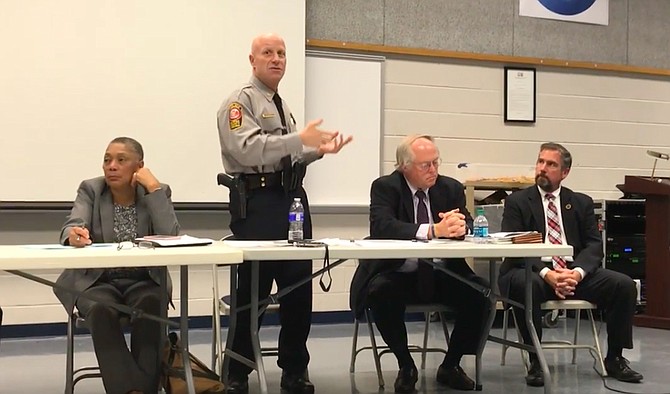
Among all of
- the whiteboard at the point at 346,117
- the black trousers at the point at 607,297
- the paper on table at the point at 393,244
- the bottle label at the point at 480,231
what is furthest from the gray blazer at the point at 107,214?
the whiteboard at the point at 346,117

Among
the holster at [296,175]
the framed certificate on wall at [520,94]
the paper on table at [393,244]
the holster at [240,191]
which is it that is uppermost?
the framed certificate on wall at [520,94]

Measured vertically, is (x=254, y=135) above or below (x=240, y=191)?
above

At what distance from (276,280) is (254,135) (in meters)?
0.63

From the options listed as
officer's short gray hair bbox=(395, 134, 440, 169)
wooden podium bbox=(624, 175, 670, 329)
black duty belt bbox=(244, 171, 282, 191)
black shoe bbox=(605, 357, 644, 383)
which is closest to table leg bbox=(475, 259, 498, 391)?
officer's short gray hair bbox=(395, 134, 440, 169)

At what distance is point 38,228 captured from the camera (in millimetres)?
4512

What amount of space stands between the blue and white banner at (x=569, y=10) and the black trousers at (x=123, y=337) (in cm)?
406

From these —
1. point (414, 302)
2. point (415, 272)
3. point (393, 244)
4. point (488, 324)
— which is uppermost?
point (393, 244)

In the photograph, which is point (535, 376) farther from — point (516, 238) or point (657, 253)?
point (657, 253)

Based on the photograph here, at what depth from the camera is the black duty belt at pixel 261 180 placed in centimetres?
300

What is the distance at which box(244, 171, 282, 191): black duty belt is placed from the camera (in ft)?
9.84

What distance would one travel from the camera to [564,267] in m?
3.59

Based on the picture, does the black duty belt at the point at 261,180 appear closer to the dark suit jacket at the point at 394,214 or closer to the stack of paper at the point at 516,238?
the dark suit jacket at the point at 394,214

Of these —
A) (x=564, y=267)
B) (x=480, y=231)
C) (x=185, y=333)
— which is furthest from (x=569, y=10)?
(x=185, y=333)

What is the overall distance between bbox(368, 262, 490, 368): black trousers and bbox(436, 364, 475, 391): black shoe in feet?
0.10
